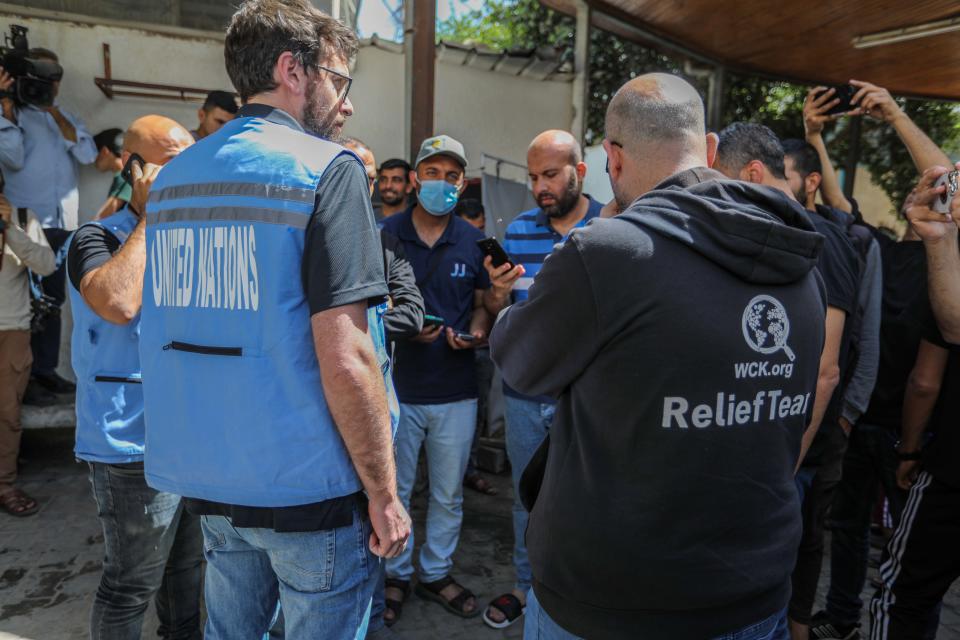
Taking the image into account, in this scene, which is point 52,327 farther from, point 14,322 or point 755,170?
point 755,170

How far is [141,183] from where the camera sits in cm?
219

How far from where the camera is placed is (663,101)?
1567 mm

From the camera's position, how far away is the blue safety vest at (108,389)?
84.6 inches

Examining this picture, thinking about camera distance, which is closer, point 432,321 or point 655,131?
point 655,131

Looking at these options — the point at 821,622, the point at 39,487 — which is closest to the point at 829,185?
the point at 821,622

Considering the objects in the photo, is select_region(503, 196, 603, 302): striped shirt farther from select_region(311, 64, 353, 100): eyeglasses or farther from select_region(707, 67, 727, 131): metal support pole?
select_region(707, 67, 727, 131): metal support pole

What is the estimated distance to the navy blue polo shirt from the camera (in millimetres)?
3279

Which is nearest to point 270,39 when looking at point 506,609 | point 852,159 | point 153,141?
point 153,141

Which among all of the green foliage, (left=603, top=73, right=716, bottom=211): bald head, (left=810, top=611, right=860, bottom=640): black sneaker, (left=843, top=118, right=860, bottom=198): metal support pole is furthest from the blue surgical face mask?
(left=843, top=118, right=860, bottom=198): metal support pole

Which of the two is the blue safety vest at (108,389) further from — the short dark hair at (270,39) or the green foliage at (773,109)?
the green foliage at (773,109)

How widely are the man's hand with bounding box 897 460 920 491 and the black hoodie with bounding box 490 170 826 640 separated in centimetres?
170

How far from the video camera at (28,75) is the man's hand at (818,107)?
202 inches

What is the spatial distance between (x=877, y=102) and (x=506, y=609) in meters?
2.88

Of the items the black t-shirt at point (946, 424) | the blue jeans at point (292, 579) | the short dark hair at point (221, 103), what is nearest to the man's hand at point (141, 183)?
the blue jeans at point (292, 579)
